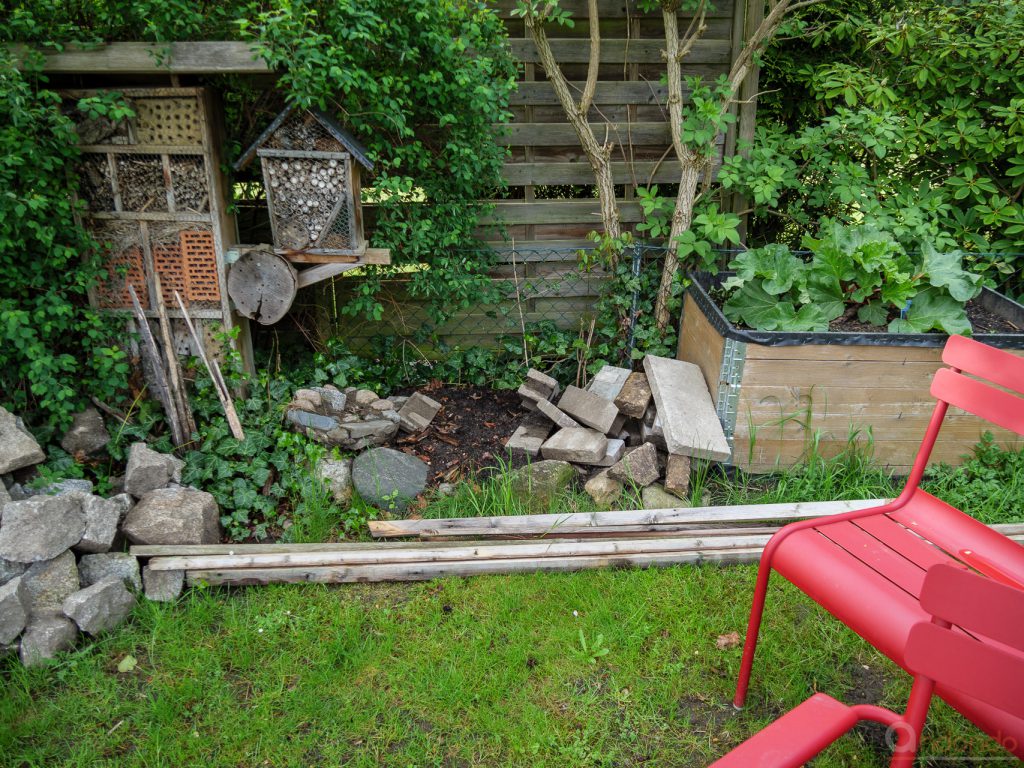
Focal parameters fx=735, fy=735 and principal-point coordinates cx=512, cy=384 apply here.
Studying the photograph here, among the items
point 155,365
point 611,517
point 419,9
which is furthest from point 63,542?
point 419,9

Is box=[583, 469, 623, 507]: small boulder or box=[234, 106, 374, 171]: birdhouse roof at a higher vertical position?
box=[234, 106, 374, 171]: birdhouse roof

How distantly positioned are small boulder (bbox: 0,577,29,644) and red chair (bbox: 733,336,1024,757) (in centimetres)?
270

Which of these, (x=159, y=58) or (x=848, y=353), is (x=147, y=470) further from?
(x=848, y=353)

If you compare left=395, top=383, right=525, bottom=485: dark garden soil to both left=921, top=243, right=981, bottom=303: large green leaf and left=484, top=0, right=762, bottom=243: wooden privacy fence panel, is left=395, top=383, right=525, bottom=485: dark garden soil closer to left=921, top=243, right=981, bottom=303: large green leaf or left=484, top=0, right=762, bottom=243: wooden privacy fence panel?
left=484, top=0, right=762, bottom=243: wooden privacy fence panel

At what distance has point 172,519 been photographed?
130 inches

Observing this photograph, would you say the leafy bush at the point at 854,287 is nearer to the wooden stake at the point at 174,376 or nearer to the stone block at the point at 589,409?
the stone block at the point at 589,409

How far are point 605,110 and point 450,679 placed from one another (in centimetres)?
356

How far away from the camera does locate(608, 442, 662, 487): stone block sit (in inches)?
150

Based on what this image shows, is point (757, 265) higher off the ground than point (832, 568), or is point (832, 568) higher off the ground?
point (757, 265)

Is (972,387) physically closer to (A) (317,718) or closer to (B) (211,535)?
(A) (317,718)

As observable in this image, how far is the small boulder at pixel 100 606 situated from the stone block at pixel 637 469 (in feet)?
7.56

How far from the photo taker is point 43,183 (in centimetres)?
329

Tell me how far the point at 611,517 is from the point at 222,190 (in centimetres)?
263

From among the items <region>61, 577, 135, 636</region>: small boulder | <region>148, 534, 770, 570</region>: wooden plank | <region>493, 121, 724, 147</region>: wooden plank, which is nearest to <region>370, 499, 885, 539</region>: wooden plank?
<region>148, 534, 770, 570</region>: wooden plank
